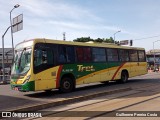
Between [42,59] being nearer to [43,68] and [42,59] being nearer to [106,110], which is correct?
[43,68]

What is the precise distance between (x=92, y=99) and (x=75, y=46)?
4.78m

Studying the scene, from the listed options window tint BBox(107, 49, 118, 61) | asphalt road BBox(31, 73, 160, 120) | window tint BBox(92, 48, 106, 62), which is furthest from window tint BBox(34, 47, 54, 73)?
window tint BBox(107, 49, 118, 61)

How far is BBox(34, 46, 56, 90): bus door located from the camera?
1439 cm

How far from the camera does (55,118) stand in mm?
9102

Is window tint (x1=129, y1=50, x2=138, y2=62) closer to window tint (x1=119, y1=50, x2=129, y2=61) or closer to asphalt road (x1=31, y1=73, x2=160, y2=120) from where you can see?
window tint (x1=119, y1=50, x2=129, y2=61)

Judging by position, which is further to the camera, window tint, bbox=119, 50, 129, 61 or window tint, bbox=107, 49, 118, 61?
window tint, bbox=119, 50, 129, 61

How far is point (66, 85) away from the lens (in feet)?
53.0

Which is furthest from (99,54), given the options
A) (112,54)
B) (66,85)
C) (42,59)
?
(42,59)

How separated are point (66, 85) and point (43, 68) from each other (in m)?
2.07

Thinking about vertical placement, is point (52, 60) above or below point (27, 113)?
above

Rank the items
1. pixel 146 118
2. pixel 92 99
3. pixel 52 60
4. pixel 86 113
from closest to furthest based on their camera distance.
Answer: pixel 146 118, pixel 86 113, pixel 92 99, pixel 52 60

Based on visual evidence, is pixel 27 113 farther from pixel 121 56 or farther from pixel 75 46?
pixel 121 56

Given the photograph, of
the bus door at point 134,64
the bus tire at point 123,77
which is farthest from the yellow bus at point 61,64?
the bus door at point 134,64

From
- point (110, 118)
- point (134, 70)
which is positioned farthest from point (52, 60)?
point (134, 70)
